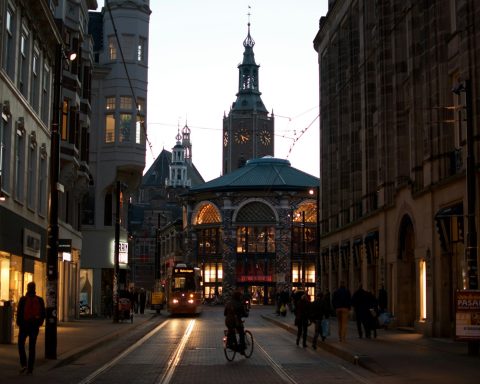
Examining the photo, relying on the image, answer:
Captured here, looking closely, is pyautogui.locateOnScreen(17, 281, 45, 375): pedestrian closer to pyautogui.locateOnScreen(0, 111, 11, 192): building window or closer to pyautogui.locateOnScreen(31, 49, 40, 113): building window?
pyautogui.locateOnScreen(0, 111, 11, 192): building window

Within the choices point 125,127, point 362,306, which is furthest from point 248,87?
point 362,306

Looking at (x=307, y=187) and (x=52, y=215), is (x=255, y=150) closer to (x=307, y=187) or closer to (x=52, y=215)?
(x=307, y=187)

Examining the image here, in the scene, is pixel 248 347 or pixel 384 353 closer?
pixel 384 353

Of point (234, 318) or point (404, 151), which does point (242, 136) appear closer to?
point (404, 151)

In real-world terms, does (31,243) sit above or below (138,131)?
below

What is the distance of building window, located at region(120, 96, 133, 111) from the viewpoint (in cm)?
5619

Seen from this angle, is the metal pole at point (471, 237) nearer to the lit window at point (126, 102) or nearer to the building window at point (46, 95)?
the building window at point (46, 95)

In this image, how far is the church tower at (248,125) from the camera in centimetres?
18012

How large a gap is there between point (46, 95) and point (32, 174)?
4.17 m

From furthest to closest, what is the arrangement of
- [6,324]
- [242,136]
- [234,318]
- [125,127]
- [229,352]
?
1. [242,136]
2. [125,127]
3. [6,324]
4. [229,352]
5. [234,318]

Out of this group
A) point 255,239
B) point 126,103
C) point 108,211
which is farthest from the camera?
point 255,239

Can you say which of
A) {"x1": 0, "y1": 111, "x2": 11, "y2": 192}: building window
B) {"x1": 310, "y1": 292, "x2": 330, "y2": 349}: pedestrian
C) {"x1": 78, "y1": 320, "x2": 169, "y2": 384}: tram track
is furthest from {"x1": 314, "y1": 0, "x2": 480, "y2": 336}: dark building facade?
{"x1": 0, "y1": 111, "x2": 11, "y2": 192}: building window

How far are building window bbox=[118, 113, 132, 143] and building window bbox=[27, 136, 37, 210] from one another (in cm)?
2151

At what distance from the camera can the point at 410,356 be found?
2295 centimetres
